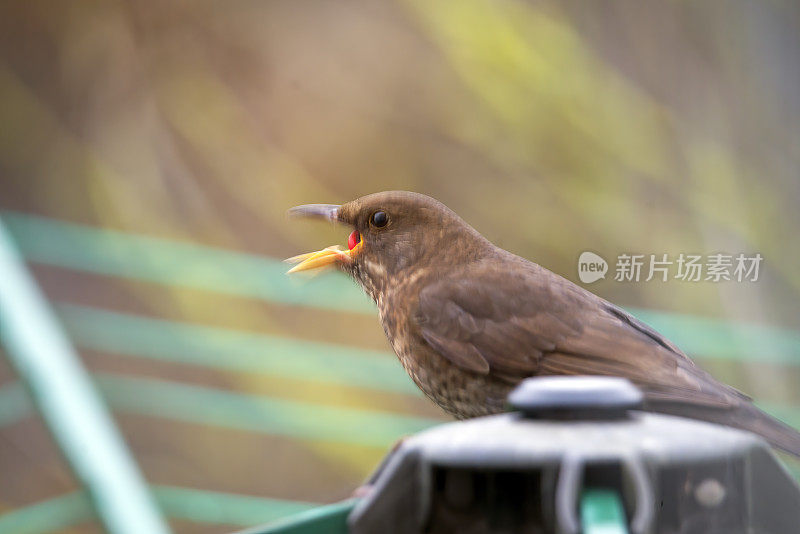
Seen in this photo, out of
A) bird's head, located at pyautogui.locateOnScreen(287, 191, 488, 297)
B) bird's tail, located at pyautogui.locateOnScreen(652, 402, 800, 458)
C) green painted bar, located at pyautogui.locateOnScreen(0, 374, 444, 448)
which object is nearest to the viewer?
bird's tail, located at pyautogui.locateOnScreen(652, 402, 800, 458)

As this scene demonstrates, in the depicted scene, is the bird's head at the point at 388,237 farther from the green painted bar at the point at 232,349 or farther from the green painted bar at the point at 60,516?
the green painted bar at the point at 232,349

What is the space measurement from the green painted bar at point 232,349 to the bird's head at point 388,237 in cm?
178

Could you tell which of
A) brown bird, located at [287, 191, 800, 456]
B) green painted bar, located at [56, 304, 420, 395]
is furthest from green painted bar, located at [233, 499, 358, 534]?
green painted bar, located at [56, 304, 420, 395]

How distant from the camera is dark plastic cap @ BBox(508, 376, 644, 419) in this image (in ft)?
2.75

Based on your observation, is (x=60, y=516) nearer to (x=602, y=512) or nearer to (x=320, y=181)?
(x=602, y=512)

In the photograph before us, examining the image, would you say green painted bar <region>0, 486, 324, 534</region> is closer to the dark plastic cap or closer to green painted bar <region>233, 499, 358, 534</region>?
green painted bar <region>233, 499, 358, 534</region>

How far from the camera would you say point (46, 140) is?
210 inches

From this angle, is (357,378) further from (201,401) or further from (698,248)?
(698,248)

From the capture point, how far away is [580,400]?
2.74 feet

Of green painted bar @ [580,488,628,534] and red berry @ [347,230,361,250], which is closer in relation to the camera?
green painted bar @ [580,488,628,534]

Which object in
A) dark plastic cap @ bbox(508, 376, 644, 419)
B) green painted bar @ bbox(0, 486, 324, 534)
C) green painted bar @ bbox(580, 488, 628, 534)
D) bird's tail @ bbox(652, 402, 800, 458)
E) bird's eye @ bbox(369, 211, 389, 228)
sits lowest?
green painted bar @ bbox(580, 488, 628, 534)

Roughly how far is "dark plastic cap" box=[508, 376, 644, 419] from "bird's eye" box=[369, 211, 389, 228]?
132 cm

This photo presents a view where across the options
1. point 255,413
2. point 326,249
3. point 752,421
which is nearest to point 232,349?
point 255,413

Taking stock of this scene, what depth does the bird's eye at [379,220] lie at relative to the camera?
215cm
